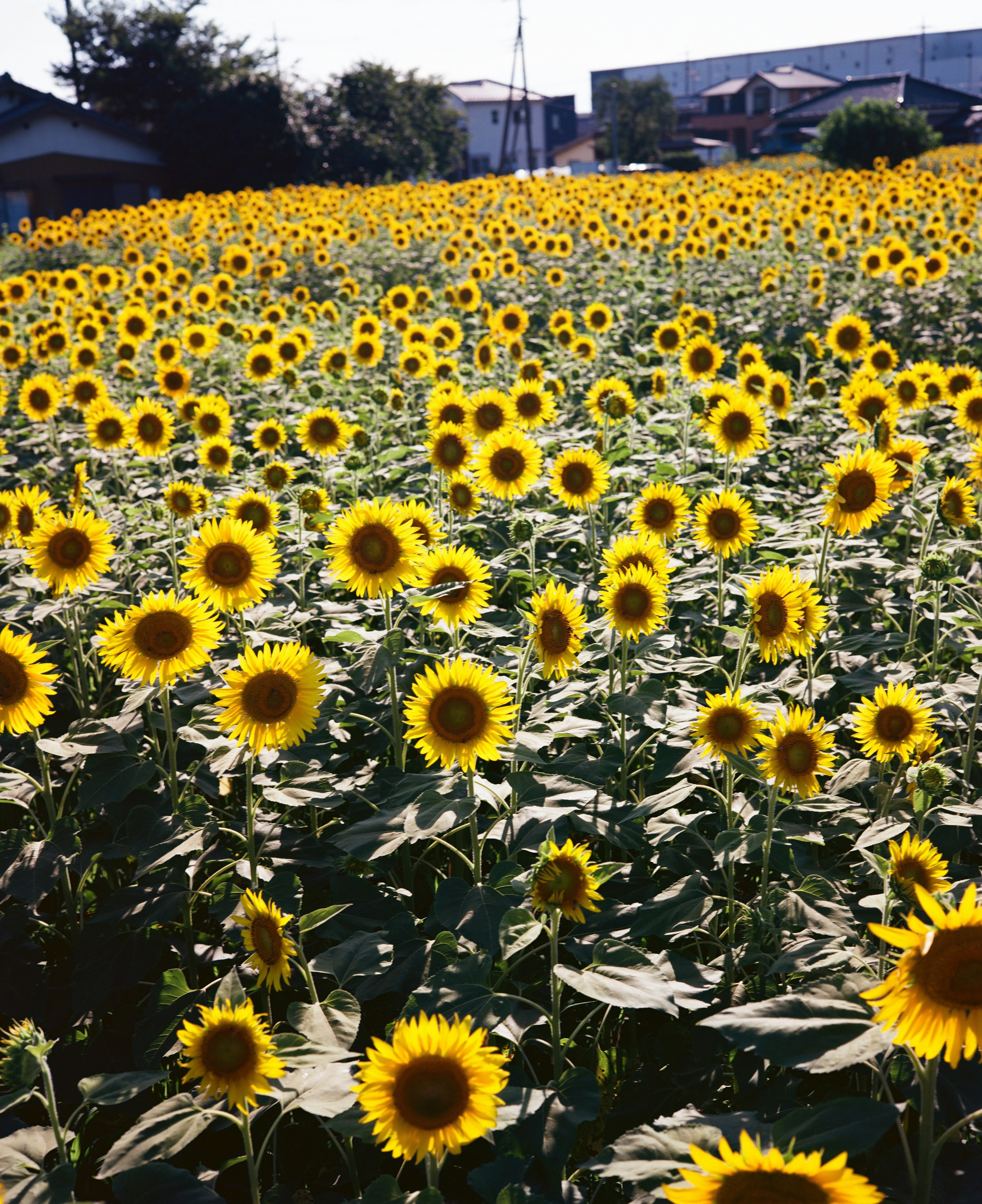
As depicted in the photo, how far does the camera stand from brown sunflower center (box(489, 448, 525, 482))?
13.5ft

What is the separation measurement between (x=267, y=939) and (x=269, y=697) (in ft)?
2.14

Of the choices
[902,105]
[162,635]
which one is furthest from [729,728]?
[902,105]

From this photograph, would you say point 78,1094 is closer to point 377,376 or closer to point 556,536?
point 556,536

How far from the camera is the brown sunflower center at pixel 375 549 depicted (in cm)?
291

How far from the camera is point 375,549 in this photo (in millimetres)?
2912

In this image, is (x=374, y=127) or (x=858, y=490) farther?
(x=374, y=127)

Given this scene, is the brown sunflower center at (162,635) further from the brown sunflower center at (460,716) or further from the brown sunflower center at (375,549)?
the brown sunflower center at (460,716)

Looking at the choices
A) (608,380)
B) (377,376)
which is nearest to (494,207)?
(377,376)

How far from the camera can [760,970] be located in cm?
225

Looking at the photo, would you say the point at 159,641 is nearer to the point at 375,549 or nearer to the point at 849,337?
the point at 375,549

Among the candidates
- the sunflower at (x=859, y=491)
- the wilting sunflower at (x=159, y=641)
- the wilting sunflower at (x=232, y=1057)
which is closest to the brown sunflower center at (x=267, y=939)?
the wilting sunflower at (x=232, y=1057)

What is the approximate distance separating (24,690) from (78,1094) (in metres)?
1.06

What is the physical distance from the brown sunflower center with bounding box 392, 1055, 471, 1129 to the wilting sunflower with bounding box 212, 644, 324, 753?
1.12 meters

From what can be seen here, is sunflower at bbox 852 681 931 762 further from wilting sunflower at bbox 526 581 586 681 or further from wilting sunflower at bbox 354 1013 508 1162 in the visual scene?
wilting sunflower at bbox 354 1013 508 1162
